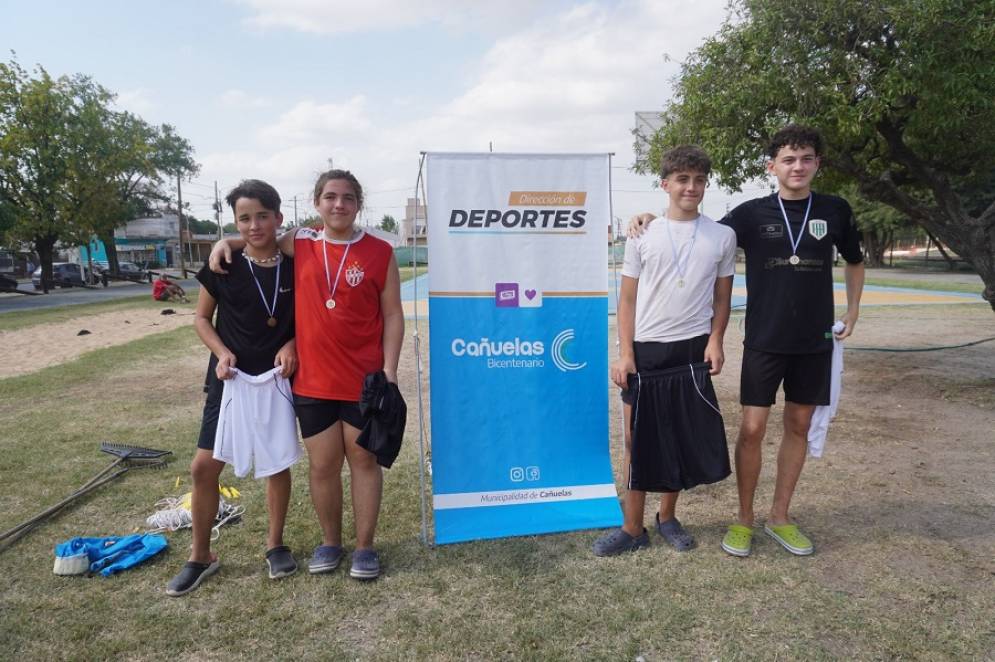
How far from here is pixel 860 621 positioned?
8.52ft

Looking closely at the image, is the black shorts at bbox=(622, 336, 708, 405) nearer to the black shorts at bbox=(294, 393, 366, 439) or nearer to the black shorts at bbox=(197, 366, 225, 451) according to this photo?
the black shorts at bbox=(294, 393, 366, 439)

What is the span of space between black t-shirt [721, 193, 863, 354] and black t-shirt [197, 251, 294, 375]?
225 cm

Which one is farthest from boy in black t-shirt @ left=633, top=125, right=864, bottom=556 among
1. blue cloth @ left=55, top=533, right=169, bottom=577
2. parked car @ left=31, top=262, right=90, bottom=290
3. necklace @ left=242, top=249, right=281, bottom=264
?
parked car @ left=31, top=262, right=90, bottom=290

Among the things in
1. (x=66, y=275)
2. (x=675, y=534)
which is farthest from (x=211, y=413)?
(x=66, y=275)

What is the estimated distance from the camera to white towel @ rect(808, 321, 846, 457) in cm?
318

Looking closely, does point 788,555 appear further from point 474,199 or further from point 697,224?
point 474,199

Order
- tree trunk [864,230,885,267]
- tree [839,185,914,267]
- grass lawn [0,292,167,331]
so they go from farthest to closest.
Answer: tree trunk [864,230,885,267], tree [839,185,914,267], grass lawn [0,292,167,331]

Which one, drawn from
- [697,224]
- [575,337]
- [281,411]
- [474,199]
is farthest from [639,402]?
[281,411]

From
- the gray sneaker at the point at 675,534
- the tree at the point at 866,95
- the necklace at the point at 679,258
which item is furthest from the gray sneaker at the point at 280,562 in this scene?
the tree at the point at 866,95

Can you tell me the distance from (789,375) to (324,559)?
250cm

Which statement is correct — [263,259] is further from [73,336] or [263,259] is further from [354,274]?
[73,336]

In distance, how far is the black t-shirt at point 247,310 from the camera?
2896mm

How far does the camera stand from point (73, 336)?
12.8 m

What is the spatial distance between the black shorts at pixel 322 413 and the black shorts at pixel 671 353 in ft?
4.60
